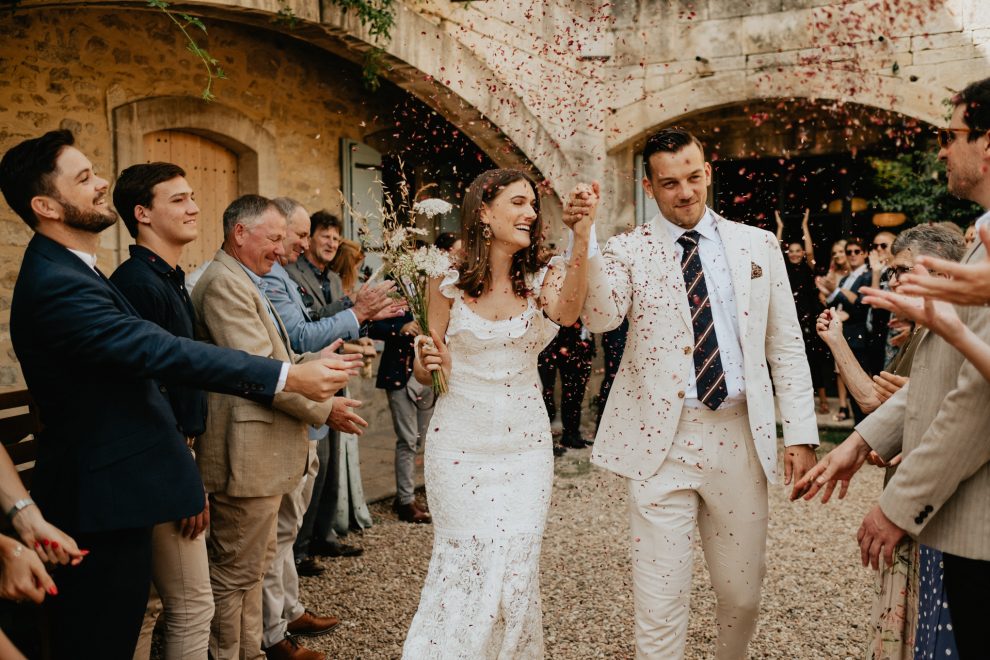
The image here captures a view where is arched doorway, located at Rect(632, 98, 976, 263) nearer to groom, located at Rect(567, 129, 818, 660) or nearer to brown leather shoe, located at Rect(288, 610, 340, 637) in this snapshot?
groom, located at Rect(567, 129, 818, 660)

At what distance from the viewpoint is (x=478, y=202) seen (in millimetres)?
3342

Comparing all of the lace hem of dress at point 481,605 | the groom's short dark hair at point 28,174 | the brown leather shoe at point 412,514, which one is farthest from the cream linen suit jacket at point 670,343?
the brown leather shoe at point 412,514

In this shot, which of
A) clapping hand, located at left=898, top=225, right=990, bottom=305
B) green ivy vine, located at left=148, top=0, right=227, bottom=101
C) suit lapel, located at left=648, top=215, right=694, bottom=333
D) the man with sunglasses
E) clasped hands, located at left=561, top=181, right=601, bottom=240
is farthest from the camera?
green ivy vine, located at left=148, top=0, right=227, bottom=101

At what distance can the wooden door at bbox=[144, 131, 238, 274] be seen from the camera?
22.9 ft

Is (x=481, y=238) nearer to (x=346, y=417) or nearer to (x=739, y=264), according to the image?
(x=346, y=417)

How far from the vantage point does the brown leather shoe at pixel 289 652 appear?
151 inches

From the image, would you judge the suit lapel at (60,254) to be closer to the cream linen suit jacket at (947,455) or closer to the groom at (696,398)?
the groom at (696,398)

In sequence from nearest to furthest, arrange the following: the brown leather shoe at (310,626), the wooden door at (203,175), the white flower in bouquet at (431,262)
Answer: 1. the white flower in bouquet at (431,262)
2. the brown leather shoe at (310,626)
3. the wooden door at (203,175)

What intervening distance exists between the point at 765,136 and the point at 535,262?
9469mm

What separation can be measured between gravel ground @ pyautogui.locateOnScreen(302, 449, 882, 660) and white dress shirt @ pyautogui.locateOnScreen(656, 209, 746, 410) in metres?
1.52

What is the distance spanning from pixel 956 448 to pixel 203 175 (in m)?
6.65

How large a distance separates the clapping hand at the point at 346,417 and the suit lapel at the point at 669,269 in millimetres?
1248

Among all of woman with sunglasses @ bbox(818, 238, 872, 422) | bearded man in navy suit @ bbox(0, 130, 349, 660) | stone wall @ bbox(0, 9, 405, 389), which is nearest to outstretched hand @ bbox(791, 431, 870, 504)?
bearded man in navy suit @ bbox(0, 130, 349, 660)

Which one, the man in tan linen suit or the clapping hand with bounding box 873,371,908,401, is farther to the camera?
the man in tan linen suit
